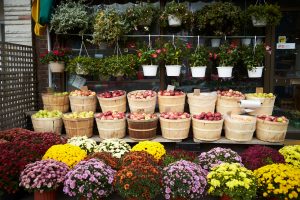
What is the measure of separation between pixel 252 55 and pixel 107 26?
9.47 feet

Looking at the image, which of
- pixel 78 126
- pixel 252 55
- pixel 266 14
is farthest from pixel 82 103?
pixel 266 14

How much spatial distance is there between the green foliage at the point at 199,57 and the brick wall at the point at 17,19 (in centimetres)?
354

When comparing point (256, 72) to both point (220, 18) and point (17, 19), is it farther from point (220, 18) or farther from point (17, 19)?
point (17, 19)

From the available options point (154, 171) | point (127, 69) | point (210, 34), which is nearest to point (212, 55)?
point (210, 34)

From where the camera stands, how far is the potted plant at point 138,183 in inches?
155

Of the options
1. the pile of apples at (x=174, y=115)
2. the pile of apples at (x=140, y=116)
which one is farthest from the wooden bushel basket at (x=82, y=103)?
the pile of apples at (x=174, y=115)

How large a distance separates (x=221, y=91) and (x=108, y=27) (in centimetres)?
Result: 269

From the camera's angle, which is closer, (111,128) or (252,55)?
(111,128)

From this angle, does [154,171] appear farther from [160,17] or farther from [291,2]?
[291,2]

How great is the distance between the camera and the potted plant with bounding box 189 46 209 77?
641 centimetres

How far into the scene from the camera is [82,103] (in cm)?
659

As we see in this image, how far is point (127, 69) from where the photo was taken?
649cm

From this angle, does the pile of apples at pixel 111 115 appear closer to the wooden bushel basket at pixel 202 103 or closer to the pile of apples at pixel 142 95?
the pile of apples at pixel 142 95

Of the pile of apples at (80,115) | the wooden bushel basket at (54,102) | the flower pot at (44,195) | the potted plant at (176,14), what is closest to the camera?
the flower pot at (44,195)
